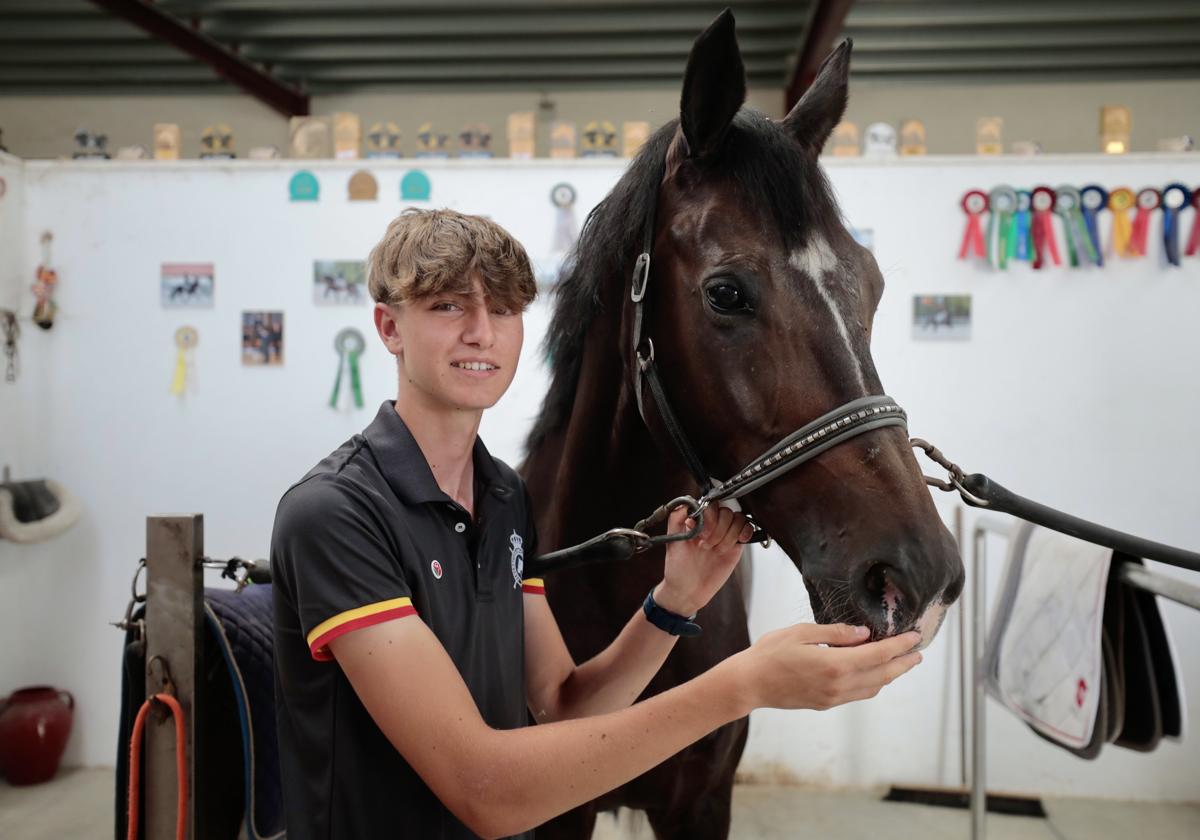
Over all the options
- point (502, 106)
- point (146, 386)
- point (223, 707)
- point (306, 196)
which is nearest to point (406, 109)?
A: point (502, 106)

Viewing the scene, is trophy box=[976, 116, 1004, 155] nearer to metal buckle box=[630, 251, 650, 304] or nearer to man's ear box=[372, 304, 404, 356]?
metal buckle box=[630, 251, 650, 304]

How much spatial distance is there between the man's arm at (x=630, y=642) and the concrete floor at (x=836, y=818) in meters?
1.82

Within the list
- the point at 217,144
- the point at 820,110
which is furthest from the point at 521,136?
the point at 820,110

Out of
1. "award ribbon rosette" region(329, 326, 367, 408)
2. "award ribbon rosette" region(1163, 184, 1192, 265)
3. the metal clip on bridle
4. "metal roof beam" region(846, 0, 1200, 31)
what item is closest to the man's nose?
the metal clip on bridle

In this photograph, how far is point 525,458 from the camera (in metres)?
1.53

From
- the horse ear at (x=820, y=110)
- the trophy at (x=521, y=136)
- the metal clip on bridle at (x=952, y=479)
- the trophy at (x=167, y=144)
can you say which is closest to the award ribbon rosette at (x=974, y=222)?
the trophy at (x=521, y=136)

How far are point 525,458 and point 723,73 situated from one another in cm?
86

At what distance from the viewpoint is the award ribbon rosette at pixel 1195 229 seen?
8.84 ft

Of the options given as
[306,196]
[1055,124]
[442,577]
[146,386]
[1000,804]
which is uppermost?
[1055,124]

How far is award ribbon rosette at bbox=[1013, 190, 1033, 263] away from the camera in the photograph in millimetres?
2734

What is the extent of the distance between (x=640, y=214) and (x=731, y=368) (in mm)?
287

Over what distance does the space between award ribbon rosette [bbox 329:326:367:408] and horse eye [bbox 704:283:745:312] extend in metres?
2.25

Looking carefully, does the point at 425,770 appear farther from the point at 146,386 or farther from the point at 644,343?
the point at 146,386

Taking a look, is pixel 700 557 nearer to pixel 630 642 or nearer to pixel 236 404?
pixel 630 642
